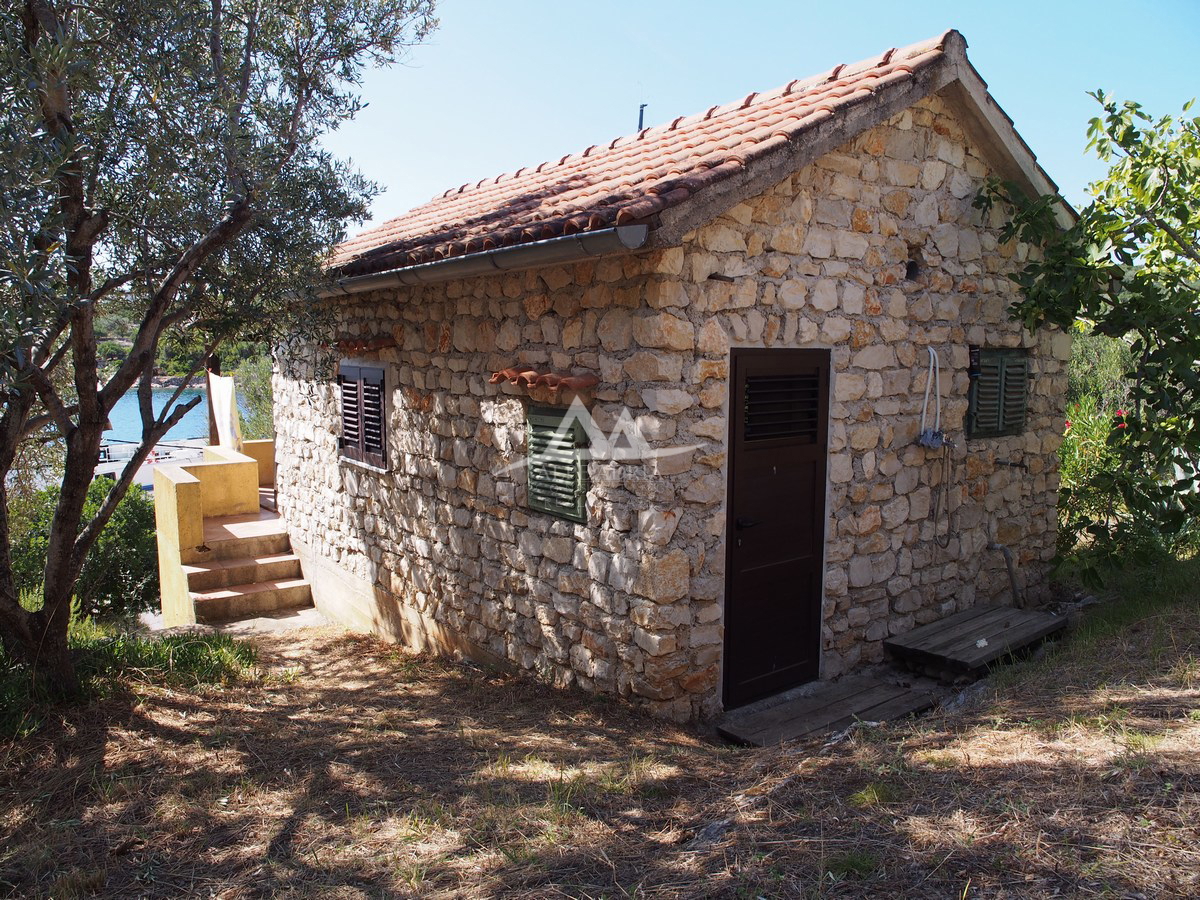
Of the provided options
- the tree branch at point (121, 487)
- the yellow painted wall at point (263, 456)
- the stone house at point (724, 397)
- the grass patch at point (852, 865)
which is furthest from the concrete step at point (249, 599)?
the grass patch at point (852, 865)

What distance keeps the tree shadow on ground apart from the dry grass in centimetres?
1

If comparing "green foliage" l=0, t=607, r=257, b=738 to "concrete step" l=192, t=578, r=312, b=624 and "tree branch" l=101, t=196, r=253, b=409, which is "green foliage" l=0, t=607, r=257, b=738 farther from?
"concrete step" l=192, t=578, r=312, b=624

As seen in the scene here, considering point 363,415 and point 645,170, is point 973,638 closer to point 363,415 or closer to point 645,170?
point 645,170

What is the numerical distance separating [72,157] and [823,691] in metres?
5.36

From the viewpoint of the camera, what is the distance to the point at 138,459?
5.28 meters

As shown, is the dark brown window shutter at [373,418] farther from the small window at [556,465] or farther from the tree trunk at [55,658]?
the tree trunk at [55,658]

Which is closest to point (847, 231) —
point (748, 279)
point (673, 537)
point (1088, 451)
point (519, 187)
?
point (748, 279)

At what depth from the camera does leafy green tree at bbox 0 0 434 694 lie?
165 inches

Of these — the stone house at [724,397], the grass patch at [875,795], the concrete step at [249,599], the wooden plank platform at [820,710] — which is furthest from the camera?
the concrete step at [249,599]

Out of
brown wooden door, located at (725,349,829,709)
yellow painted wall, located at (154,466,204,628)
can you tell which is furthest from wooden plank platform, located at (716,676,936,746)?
yellow painted wall, located at (154,466,204,628)

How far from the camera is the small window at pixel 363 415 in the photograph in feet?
24.6

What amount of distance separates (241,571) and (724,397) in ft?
21.4

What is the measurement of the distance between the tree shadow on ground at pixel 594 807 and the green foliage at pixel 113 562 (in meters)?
6.25

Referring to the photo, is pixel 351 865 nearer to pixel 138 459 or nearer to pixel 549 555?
pixel 549 555
